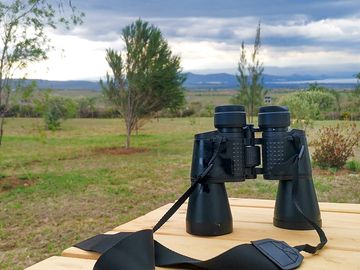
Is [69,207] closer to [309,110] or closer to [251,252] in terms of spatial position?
[251,252]

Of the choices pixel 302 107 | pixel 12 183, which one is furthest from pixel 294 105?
pixel 12 183

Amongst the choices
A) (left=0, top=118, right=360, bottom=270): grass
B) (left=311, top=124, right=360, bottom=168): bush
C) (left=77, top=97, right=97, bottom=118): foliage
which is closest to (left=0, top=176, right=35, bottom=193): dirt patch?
(left=0, top=118, right=360, bottom=270): grass

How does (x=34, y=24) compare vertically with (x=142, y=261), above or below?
above

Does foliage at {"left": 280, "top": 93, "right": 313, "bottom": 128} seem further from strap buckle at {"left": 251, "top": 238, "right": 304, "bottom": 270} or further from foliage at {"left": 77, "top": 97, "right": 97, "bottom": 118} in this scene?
foliage at {"left": 77, "top": 97, "right": 97, "bottom": 118}

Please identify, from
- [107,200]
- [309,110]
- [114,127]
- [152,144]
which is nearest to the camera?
[107,200]

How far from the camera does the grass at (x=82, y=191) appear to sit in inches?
168

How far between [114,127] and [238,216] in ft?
61.3

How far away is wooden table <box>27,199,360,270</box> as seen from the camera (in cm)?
109

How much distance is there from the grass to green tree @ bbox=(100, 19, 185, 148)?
1422mm

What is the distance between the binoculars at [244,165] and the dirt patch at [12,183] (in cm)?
565

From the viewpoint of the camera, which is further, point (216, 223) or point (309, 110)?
point (309, 110)

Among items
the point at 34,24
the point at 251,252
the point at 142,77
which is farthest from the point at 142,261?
the point at 142,77

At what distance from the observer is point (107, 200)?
227 inches

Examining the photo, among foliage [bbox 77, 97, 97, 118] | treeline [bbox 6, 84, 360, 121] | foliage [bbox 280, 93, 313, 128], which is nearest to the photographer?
treeline [bbox 6, 84, 360, 121]
